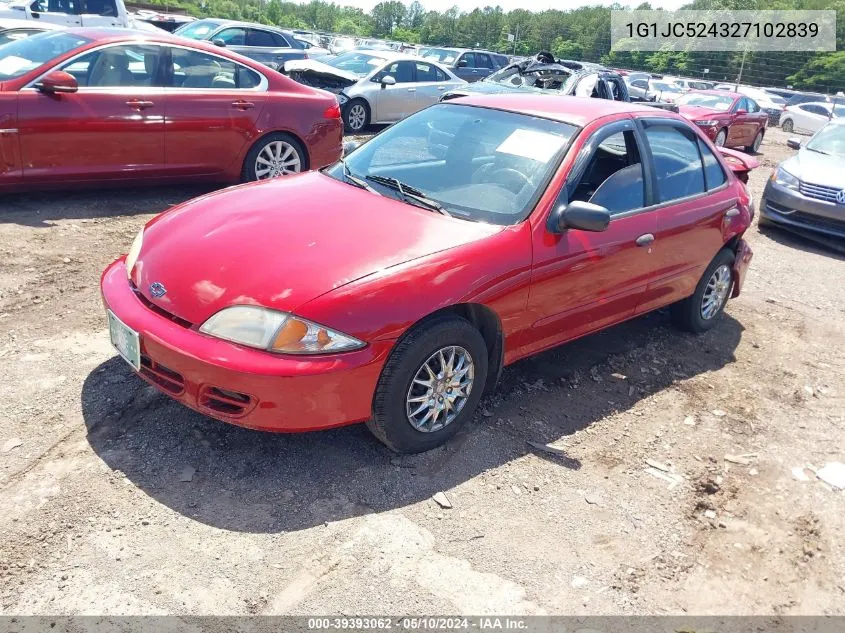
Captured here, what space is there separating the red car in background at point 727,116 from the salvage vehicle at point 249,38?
8394 millimetres

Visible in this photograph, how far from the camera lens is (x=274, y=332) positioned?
296cm

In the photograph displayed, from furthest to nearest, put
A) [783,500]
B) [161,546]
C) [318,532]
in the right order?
[783,500] < [318,532] < [161,546]

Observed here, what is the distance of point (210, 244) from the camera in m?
3.40

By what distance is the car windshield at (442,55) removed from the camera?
66.7 feet

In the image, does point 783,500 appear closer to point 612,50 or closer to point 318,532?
point 318,532

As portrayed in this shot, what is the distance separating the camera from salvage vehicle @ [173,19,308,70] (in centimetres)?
1465

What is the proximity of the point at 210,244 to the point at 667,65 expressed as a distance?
128 feet

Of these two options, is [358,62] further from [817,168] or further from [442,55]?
[442,55]

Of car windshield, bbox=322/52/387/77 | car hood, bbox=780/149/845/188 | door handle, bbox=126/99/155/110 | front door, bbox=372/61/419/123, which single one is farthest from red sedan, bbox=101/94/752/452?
car windshield, bbox=322/52/387/77

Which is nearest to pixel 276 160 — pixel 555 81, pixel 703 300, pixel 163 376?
pixel 703 300

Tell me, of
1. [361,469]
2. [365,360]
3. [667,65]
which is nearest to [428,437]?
[361,469]

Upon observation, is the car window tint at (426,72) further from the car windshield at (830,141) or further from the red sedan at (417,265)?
the red sedan at (417,265)

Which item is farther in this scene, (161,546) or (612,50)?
(612,50)

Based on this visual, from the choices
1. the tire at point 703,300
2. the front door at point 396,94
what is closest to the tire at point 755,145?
the front door at point 396,94
